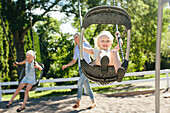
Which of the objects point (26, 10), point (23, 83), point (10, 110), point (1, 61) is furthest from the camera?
point (1, 61)

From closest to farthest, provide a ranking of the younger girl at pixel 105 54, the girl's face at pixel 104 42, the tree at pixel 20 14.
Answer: the younger girl at pixel 105 54 → the girl's face at pixel 104 42 → the tree at pixel 20 14

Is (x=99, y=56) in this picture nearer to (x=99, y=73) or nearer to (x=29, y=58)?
(x=99, y=73)

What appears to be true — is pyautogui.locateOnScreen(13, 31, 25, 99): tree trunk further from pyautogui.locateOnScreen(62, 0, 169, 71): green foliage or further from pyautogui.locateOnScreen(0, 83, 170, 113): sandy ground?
pyautogui.locateOnScreen(0, 83, 170, 113): sandy ground

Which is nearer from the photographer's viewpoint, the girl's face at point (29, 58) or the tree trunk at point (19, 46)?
the girl's face at point (29, 58)

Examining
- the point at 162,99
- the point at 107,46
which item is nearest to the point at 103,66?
the point at 107,46

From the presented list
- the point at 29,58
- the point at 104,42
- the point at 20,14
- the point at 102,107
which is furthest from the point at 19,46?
the point at 104,42

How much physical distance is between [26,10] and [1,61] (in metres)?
3.46

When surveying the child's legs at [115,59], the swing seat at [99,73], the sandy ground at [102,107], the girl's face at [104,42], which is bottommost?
the sandy ground at [102,107]

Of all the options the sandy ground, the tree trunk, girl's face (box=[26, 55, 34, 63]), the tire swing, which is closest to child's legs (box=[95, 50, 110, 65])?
the tire swing

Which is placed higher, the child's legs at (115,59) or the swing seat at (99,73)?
the child's legs at (115,59)

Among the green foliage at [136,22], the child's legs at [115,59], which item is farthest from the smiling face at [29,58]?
the green foliage at [136,22]

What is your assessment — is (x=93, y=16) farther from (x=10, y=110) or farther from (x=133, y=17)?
(x=133, y=17)

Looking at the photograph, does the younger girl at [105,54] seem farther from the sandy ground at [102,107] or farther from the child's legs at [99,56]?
the sandy ground at [102,107]

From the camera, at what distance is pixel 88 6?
834 cm
